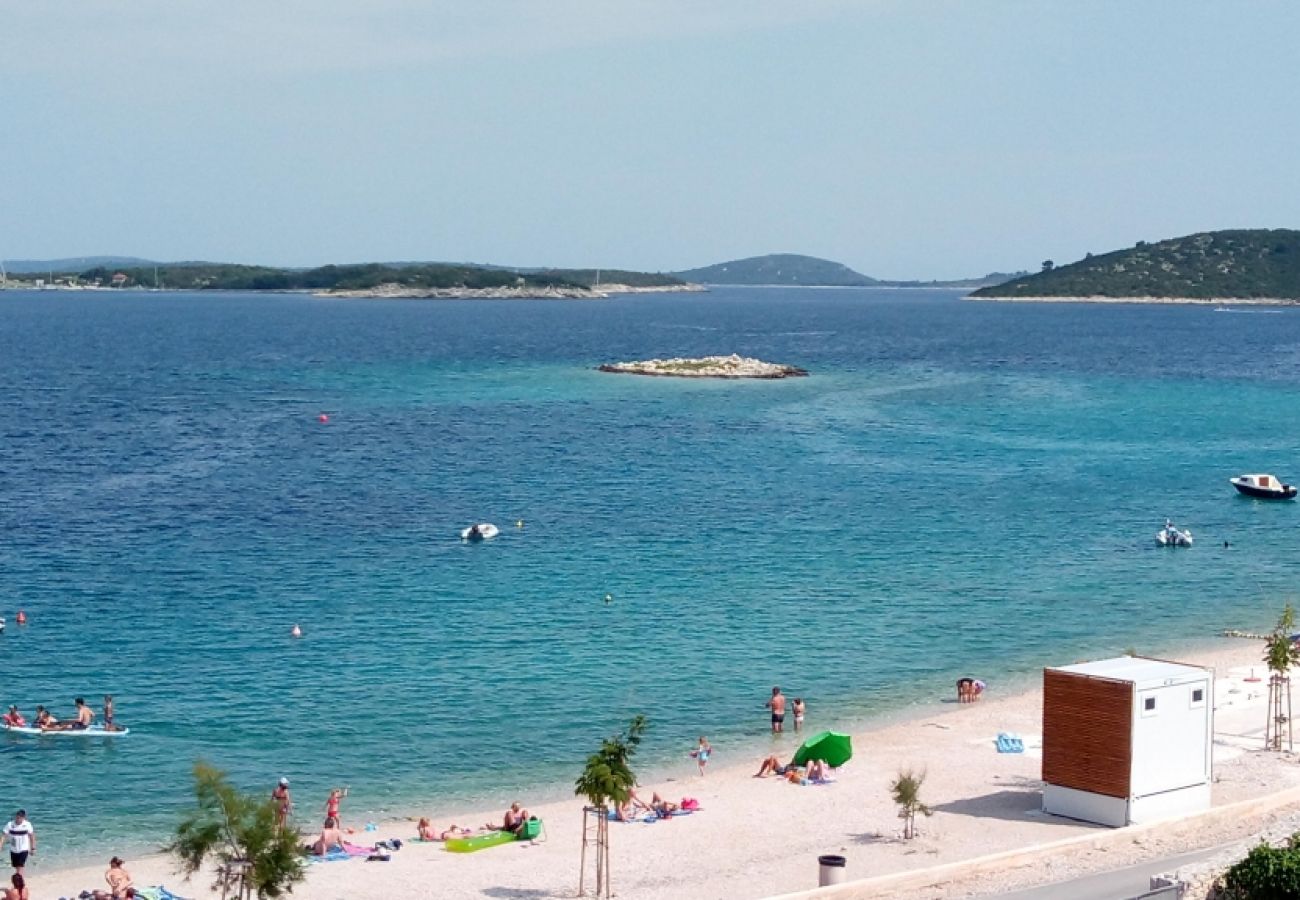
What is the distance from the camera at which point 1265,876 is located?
21.1m

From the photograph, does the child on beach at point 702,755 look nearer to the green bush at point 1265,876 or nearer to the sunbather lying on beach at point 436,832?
the sunbather lying on beach at point 436,832

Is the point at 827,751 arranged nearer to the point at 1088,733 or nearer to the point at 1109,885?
the point at 1088,733

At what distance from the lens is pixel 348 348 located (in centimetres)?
17288

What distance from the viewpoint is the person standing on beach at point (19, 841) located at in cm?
2903

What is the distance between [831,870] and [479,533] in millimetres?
36602

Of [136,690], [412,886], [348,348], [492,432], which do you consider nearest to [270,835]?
[412,886]

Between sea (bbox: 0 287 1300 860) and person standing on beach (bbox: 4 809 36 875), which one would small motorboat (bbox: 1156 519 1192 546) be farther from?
person standing on beach (bbox: 4 809 36 875)

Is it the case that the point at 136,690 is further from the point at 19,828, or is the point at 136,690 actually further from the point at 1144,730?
the point at 1144,730

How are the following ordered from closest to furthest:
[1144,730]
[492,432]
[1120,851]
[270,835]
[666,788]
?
[270,835], [1120,851], [1144,730], [666,788], [492,432]

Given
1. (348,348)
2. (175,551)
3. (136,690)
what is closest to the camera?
(136,690)

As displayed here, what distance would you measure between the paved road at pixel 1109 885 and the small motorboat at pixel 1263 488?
51.2 metres

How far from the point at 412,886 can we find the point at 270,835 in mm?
4336

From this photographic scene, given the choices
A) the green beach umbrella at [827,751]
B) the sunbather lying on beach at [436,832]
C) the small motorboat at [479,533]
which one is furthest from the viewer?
the small motorboat at [479,533]

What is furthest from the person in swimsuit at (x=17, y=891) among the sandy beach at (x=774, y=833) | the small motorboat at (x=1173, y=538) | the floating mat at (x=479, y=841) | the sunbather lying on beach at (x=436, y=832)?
the small motorboat at (x=1173, y=538)
